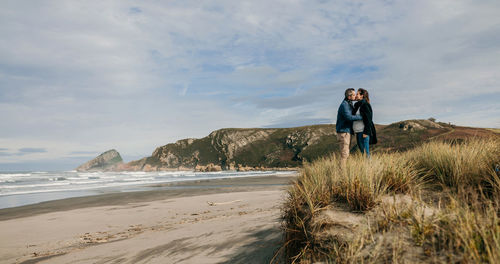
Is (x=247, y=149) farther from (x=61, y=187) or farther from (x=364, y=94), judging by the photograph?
(x=364, y=94)

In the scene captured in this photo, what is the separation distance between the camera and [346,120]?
7.19 meters

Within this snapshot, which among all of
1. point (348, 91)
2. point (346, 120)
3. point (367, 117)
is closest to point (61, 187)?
point (346, 120)

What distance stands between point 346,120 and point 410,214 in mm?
4408

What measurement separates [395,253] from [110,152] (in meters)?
172

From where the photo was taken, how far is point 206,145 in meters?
110

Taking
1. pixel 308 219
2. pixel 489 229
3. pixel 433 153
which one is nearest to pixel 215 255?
pixel 308 219

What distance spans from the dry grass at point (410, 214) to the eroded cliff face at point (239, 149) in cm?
7682

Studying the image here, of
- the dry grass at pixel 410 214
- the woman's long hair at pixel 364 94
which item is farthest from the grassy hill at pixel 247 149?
the dry grass at pixel 410 214

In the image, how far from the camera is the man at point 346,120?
700cm

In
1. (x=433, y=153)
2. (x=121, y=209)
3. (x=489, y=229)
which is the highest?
(x=433, y=153)

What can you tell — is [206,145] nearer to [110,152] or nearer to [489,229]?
[110,152]

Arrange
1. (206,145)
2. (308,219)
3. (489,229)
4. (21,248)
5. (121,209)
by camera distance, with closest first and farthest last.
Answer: (489,229), (308,219), (21,248), (121,209), (206,145)

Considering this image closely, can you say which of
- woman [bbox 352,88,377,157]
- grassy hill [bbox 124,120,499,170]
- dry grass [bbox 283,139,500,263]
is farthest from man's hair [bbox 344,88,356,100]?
grassy hill [bbox 124,120,499,170]

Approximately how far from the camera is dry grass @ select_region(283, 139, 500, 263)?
2.39 meters
